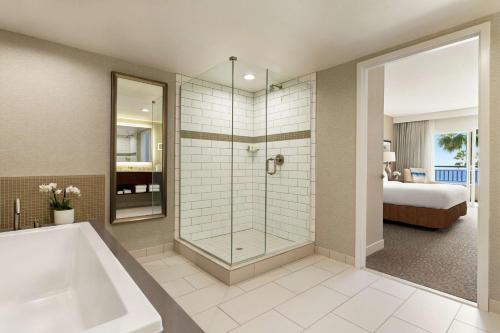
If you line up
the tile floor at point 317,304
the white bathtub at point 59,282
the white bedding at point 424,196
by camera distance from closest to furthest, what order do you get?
the white bathtub at point 59,282 → the tile floor at point 317,304 → the white bedding at point 424,196

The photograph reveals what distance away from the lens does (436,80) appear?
13.9 feet

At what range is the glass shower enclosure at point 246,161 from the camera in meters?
3.11

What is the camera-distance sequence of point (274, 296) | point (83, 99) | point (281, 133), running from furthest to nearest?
point (281, 133)
point (83, 99)
point (274, 296)

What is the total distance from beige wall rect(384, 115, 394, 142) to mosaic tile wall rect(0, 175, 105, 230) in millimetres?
7525

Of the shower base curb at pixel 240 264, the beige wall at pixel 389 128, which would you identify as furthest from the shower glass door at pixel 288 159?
the beige wall at pixel 389 128

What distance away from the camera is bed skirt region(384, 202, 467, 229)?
4086 millimetres

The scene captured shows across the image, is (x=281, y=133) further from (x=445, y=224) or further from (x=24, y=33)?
(x=445, y=224)

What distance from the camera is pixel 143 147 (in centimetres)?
288

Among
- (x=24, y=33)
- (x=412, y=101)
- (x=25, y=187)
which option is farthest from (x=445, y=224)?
(x=24, y=33)

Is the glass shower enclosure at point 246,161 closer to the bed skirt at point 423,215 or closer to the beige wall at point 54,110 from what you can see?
the beige wall at point 54,110

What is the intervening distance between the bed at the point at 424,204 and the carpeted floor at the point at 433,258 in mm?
195

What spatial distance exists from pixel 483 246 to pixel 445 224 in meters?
2.60

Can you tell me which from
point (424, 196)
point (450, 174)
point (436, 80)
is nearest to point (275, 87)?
point (436, 80)

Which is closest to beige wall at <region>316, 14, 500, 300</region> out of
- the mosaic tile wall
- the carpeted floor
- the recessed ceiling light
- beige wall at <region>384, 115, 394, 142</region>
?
the carpeted floor
